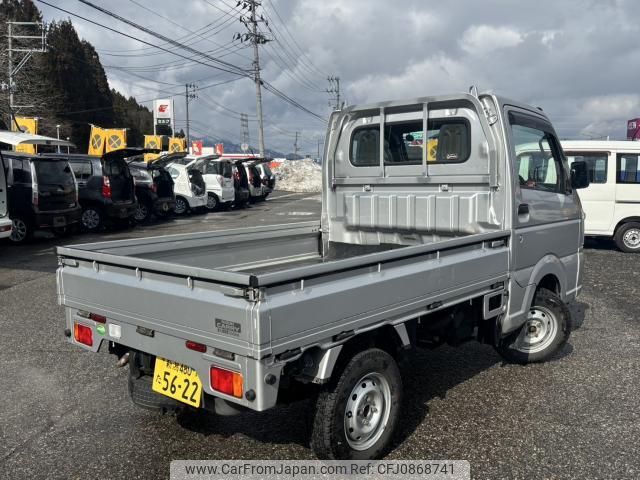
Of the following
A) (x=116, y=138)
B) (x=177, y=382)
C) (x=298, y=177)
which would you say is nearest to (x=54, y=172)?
(x=116, y=138)

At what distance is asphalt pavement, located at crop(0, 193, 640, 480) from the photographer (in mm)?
3381

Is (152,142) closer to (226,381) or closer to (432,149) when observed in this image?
(432,149)

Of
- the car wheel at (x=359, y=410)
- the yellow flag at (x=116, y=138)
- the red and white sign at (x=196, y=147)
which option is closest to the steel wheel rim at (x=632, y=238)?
the car wheel at (x=359, y=410)

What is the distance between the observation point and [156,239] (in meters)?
4.14

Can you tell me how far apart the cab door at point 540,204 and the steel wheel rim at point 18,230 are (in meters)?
10.9

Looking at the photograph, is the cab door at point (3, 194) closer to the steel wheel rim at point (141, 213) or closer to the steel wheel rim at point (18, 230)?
the steel wheel rim at point (18, 230)

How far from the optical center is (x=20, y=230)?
1202cm

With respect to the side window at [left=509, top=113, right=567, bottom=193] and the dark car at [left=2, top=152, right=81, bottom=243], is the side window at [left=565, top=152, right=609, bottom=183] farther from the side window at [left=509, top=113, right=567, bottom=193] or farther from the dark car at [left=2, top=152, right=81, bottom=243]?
the dark car at [left=2, top=152, right=81, bottom=243]

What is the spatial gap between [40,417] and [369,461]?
235 centimetres

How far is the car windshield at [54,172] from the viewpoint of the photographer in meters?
12.0

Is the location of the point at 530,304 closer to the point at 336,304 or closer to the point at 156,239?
the point at 336,304

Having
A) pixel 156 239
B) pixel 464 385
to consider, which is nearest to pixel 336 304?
pixel 156 239

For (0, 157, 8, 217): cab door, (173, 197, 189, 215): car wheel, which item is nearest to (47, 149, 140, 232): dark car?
(0, 157, 8, 217): cab door

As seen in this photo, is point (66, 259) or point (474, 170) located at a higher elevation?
point (474, 170)
